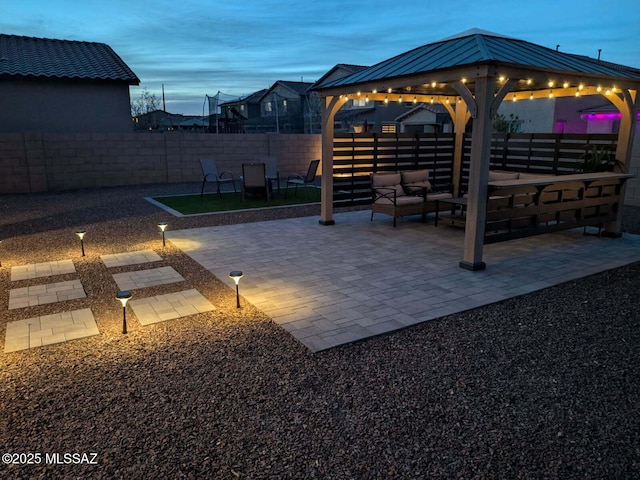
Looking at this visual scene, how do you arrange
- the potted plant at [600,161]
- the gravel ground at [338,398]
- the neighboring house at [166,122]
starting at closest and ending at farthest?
the gravel ground at [338,398], the potted plant at [600,161], the neighboring house at [166,122]

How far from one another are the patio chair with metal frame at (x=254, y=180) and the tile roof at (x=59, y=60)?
813cm

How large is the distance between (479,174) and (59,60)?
650 inches

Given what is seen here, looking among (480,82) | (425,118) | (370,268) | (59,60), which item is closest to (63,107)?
(59,60)

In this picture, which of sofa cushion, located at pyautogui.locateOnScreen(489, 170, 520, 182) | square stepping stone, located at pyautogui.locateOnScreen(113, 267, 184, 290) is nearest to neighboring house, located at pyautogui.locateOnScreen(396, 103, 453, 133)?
sofa cushion, located at pyautogui.locateOnScreen(489, 170, 520, 182)

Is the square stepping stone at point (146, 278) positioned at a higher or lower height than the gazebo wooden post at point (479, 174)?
lower

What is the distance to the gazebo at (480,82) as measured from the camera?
490 cm

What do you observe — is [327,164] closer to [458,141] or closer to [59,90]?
[458,141]

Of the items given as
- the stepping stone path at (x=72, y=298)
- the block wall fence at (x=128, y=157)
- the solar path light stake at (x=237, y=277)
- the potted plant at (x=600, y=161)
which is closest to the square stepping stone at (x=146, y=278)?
the stepping stone path at (x=72, y=298)

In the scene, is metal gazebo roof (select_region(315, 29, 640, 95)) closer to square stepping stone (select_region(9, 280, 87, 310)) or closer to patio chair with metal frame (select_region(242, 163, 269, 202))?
patio chair with metal frame (select_region(242, 163, 269, 202))

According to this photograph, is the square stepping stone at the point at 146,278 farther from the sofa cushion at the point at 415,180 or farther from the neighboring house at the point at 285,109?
the neighboring house at the point at 285,109

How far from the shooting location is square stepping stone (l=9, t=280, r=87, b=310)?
432 cm

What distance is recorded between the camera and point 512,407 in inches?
104

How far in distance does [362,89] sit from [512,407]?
215 inches

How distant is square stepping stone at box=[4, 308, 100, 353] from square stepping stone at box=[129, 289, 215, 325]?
405mm
